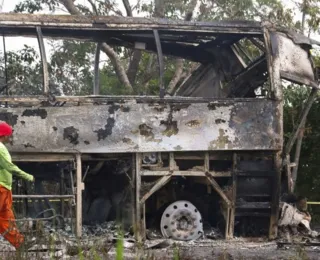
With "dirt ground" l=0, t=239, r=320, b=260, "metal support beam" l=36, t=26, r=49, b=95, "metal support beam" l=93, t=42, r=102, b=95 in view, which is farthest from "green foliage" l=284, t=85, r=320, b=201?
"metal support beam" l=36, t=26, r=49, b=95

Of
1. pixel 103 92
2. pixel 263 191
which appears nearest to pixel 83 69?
pixel 103 92

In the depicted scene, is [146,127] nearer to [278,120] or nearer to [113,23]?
[113,23]

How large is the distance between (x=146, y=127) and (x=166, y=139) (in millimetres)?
357

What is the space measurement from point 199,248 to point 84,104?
277cm

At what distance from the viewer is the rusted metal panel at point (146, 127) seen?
11172mm

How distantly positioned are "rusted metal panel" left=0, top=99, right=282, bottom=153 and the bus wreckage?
15 mm

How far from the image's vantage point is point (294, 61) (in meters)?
12.3

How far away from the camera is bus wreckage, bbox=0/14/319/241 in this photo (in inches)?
443

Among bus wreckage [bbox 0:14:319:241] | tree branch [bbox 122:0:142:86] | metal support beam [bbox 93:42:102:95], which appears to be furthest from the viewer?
tree branch [bbox 122:0:142:86]

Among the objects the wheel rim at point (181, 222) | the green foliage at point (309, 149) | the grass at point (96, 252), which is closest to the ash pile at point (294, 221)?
the wheel rim at point (181, 222)

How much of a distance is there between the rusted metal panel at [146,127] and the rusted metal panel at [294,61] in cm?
76

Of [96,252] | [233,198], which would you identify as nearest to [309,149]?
[233,198]

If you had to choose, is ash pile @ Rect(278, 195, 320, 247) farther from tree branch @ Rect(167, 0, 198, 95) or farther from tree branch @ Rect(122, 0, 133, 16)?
tree branch @ Rect(122, 0, 133, 16)

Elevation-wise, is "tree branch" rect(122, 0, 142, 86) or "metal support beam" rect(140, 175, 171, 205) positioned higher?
"tree branch" rect(122, 0, 142, 86)
